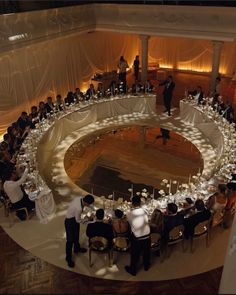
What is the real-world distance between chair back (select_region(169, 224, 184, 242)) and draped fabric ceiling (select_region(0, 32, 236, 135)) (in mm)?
8063

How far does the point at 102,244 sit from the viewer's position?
6.46m

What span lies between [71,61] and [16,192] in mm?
9808

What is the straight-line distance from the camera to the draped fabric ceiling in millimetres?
12655

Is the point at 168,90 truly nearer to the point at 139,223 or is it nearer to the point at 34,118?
the point at 34,118

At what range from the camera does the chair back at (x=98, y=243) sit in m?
6.43

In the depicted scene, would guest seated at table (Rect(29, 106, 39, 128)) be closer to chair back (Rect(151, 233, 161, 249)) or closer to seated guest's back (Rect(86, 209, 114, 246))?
seated guest's back (Rect(86, 209, 114, 246))

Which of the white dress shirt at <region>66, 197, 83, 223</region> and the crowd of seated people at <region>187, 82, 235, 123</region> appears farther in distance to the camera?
the crowd of seated people at <region>187, 82, 235, 123</region>

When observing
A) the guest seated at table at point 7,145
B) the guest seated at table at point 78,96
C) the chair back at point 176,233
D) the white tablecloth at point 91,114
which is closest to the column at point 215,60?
the white tablecloth at point 91,114

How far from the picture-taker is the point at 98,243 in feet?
21.2

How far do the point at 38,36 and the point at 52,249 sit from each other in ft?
26.1

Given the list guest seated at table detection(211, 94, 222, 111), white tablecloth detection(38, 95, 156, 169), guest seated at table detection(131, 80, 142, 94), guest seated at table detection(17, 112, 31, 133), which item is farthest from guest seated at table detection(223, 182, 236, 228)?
guest seated at table detection(131, 80, 142, 94)

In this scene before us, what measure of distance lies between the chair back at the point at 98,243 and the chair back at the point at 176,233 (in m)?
1.25

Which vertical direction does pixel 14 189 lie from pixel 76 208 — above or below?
below

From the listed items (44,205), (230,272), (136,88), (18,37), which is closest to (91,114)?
(136,88)
